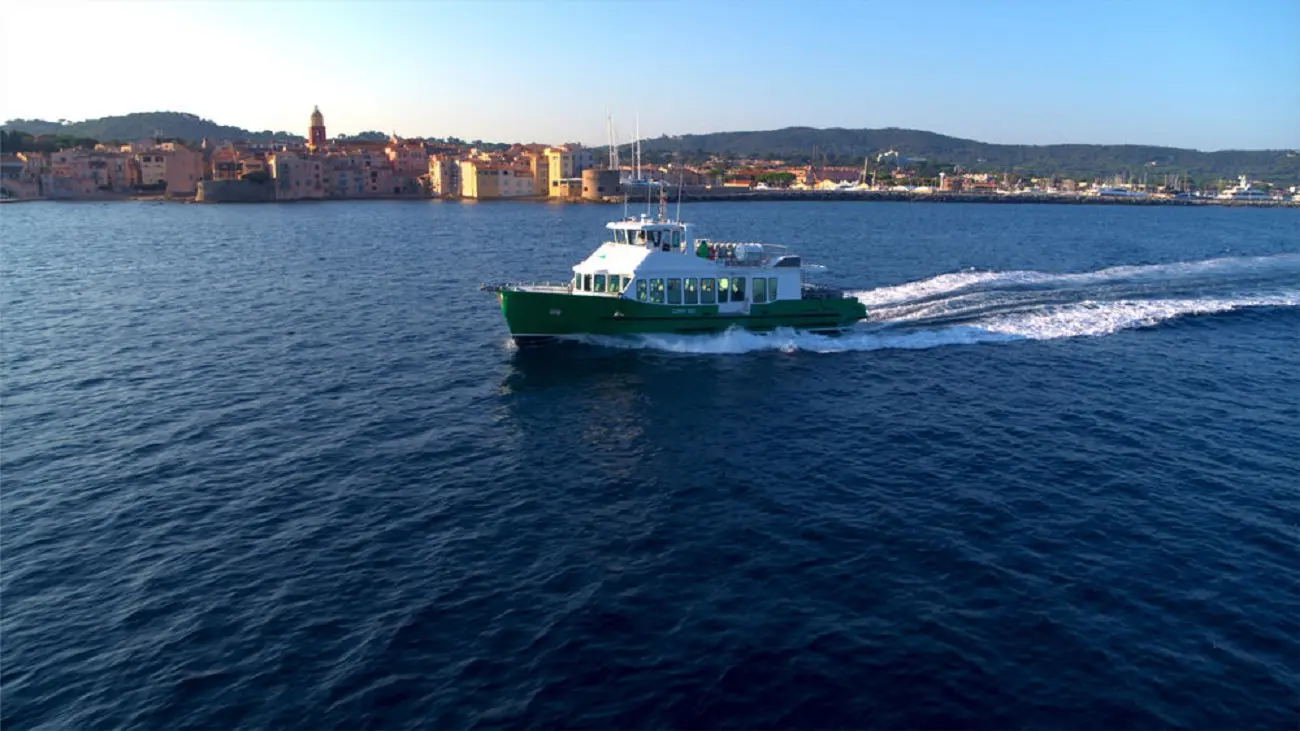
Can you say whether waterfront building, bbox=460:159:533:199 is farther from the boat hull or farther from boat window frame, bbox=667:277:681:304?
boat window frame, bbox=667:277:681:304

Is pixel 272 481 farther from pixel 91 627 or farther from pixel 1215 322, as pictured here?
pixel 1215 322

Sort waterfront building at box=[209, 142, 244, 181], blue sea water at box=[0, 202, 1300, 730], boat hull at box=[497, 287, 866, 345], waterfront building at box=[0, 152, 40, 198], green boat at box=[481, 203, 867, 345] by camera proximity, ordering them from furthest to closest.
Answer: waterfront building at box=[209, 142, 244, 181] < waterfront building at box=[0, 152, 40, 198] < green boat at box=[481, 203, 867, 345] < boat hull at box=[497, 287, 866, 345] < blue sea water at box=[0, 202, 1300, 730]

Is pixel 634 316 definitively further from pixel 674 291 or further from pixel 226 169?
pixel 226 169

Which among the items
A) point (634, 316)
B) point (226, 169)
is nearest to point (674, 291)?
point (634, 316)

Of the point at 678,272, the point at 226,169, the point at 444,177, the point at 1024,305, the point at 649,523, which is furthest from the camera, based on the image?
the point at 444,177

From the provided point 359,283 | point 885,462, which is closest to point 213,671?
point 885,462

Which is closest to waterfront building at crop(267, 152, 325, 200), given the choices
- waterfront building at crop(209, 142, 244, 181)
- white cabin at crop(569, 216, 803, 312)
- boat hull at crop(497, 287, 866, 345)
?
waterfront building at crop(209, 142, 244, 181)
